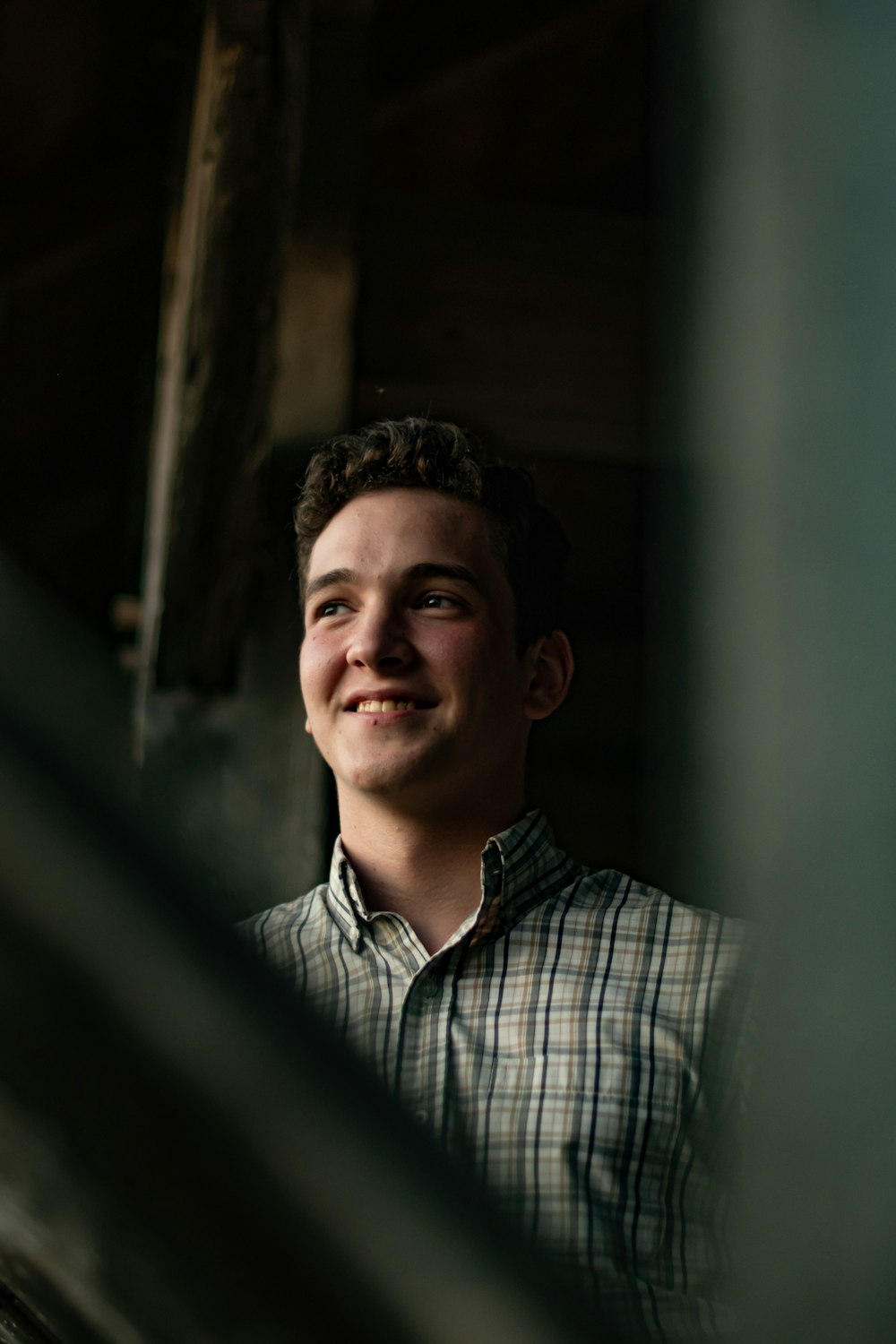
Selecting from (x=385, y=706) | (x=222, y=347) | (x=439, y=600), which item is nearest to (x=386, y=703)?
(x=385, y=706)

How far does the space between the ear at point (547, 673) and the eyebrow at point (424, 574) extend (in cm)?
13

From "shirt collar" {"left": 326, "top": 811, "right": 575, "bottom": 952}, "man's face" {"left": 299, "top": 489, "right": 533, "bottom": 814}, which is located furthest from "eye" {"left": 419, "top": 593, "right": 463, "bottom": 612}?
"shirt collar" {"left": 326, "top": 811, "right": 575, "bottom": 952}

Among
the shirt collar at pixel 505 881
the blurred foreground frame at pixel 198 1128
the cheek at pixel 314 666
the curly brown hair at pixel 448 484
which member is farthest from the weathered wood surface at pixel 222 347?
the blurred foreground frame at pixel 198 1128

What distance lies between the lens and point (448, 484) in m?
1.46

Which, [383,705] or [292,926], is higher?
[383,705]

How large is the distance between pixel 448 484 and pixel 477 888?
421 millimetres

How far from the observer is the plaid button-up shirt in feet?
3.50

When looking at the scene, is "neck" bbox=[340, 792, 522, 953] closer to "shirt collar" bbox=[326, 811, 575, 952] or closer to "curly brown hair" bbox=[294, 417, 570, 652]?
"shirt collar" bbox=[326, 811, 575, 952]

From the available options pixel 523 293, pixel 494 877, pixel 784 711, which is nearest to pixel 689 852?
pixel 784 711

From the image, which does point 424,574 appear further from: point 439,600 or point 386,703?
point 386,703

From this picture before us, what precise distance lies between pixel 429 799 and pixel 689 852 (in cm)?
109

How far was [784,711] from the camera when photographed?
0.64 feet

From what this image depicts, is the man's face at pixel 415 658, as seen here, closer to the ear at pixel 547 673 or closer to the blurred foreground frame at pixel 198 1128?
the ear at pixel 547 673

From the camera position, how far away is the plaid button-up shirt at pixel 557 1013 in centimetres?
107
